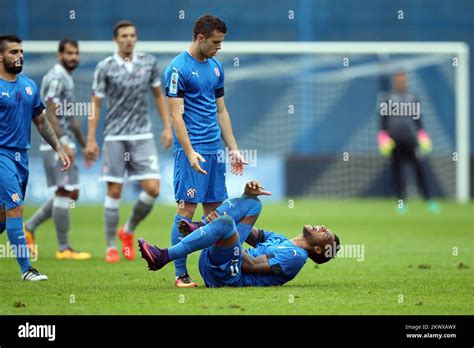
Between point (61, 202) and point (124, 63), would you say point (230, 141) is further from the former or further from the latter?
point (61, 202)

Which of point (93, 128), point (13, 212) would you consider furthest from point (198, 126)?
point (93, 128)

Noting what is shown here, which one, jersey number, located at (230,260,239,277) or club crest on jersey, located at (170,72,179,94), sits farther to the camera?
club crest on jersey, located at (170,72,179,94)

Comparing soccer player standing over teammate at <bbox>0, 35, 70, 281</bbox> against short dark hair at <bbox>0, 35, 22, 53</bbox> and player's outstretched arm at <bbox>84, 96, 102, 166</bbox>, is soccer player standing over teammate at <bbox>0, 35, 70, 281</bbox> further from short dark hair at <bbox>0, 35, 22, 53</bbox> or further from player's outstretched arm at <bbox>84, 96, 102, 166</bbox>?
player's outstretched arm at <bbox>84, 96, 102, 166</bbox>

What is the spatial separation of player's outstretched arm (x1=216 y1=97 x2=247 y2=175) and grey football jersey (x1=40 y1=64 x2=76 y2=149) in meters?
3.20

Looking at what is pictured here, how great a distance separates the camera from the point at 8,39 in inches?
378

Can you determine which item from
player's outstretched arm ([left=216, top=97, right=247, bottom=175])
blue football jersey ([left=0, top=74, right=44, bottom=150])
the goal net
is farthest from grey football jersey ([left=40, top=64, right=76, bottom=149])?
the goal net

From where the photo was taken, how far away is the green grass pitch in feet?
26.1

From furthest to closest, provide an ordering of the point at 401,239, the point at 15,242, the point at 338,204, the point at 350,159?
the point at 350,159 < the point at 338,204 < the point at 401,239 < the point at 15,242

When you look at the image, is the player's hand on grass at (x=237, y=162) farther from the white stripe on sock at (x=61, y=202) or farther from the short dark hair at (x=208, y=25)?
the white stripe on sock at (x=61, y=202)

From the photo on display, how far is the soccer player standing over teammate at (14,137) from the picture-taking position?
31.5ft

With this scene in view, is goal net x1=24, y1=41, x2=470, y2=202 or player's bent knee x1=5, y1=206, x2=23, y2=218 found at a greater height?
goal net x1=24, y1=41, x2=470, y2=202

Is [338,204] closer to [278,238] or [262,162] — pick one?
[262,162]

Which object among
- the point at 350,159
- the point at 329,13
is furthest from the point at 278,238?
the point at 329,13
